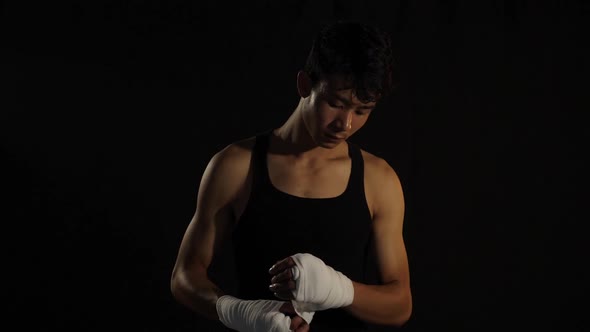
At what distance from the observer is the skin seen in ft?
4.40

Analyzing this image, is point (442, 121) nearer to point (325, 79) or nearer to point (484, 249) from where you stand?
point (484, 249)

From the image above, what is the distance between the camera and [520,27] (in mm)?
2459

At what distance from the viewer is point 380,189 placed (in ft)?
4.91

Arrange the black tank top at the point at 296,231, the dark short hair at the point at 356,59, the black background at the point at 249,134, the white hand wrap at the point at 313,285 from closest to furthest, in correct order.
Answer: the white hand wrap at the point at 313,285, the dark short hair at the point at 356,59, the black tank top at the point at 296,231, the black background at the point at 249,134

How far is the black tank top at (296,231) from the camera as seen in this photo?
4.63 ft

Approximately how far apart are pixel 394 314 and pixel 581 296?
52.9 inches

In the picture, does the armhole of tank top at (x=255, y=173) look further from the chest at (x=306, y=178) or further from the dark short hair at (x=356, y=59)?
the dark short hair at (x=356, y=59)

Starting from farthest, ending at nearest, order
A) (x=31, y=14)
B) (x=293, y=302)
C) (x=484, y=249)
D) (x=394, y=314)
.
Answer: (x=484, y=249), (x=31, y=14), (x=394, y=314), (x=293, y=302)

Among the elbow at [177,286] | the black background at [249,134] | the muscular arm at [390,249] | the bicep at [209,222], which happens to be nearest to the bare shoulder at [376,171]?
the muscular arm at [390,249]

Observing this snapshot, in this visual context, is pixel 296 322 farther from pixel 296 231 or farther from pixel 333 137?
pixel 333 137

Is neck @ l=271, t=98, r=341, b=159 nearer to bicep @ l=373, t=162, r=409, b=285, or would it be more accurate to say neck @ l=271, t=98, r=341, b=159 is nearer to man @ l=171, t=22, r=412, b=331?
man @ l=171, t=22, r=412, b=331

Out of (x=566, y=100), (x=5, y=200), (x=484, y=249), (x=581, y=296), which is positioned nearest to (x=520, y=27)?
(x=566, y=100)

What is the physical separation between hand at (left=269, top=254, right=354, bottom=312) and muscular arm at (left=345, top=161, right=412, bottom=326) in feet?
0.65

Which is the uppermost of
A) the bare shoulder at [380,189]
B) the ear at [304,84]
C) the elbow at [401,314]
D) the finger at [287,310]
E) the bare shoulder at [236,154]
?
the ear at [304,84]
